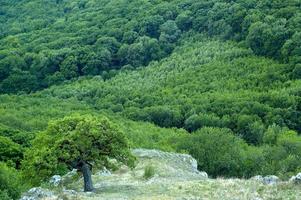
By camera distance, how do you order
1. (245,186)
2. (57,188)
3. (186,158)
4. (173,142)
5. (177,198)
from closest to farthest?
(177,198), (245,186), (57,188), (186,158), (173,142)

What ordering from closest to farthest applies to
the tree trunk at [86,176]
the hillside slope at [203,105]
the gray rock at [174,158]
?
the tree trunk at [86,176] < the gray rock at [174,158] < the hillside slope at [203,105]

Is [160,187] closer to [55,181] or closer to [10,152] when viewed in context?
[55,181]

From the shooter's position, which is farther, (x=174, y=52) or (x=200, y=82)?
(x=174, y=52)

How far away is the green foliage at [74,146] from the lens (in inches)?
1785

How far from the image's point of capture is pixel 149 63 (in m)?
193

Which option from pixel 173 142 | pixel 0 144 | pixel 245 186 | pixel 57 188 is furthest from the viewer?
pixel 173 142

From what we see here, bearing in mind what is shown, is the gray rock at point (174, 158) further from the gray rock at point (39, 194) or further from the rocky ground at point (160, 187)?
the gray rock at point (39, 194)

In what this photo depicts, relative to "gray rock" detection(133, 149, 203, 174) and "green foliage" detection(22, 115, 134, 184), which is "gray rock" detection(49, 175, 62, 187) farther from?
"gray rock" detection(133, 149, 203, 174)

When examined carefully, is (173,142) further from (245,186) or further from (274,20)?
(274,20)

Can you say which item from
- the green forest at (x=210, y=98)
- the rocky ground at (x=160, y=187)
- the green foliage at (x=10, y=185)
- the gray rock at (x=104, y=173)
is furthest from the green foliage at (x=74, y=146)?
the green forest at (x=210, y=98)

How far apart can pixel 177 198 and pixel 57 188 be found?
35.7 feet

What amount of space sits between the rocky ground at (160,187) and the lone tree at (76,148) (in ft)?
5.10

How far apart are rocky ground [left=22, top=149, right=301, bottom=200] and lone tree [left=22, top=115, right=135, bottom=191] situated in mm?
1555

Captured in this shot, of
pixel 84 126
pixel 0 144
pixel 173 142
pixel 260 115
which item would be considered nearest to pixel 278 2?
pixel 260 115
